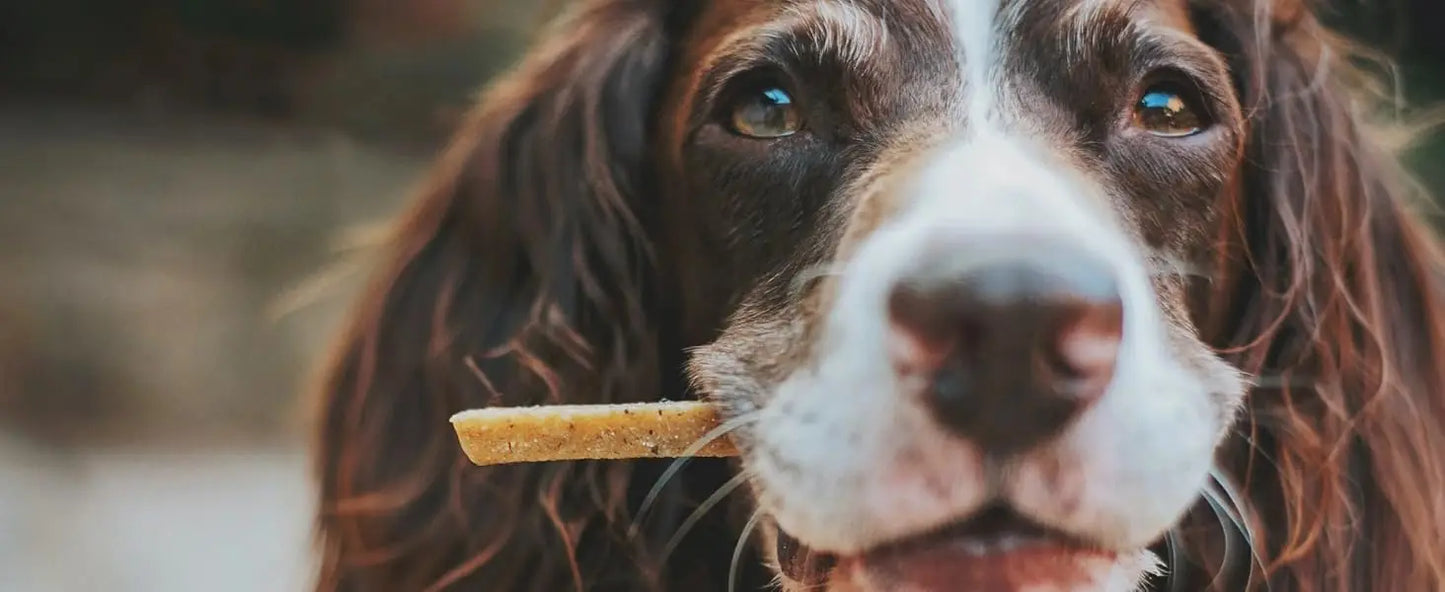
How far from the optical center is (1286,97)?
125cm

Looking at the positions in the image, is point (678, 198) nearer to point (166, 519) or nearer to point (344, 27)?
point (344, 27)

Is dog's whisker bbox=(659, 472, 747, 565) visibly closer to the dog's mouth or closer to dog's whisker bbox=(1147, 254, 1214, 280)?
the dog's mouth

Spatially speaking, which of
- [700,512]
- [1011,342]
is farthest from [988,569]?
[700,512]

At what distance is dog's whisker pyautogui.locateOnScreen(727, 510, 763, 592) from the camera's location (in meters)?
1.09

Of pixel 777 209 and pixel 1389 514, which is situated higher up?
pixel 777 209

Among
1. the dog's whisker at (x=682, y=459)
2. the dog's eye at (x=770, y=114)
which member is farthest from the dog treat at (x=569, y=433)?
the dog's eye at (x=770, y=114)

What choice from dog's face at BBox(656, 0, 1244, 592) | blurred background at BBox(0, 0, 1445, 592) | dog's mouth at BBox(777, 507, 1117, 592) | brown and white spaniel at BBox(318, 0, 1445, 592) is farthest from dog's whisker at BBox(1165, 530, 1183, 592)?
blurred background at BBox(0, 0, 1445, 592)

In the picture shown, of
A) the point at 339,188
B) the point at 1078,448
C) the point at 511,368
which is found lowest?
the point at 1078,448

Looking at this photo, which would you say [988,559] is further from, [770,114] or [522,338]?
[522,338]

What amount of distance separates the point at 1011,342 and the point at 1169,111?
0.44m

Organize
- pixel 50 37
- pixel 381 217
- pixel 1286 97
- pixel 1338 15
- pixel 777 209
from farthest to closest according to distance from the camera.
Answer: pixel 50 37 < pixel 381 217 < pixel 1338 15 < pixel 1286 97 < pixel 777 209

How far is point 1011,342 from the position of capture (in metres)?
0.78

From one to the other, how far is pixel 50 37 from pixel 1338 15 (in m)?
1.92

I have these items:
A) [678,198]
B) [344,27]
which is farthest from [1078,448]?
[344,27]
